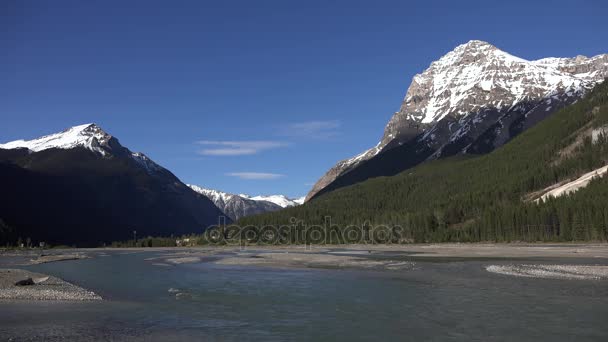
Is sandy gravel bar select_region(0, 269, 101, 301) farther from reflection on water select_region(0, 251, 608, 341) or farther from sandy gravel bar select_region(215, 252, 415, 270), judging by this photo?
sandy gravel bar select_region(215, 252, 415, 270)

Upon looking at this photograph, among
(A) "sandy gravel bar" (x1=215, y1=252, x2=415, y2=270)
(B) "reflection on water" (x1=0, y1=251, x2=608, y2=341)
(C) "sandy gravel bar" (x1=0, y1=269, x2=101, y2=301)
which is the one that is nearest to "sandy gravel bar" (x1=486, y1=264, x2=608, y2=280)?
(B) "reflection on water" (x1=0, y1=251, x2=608, y2=341)

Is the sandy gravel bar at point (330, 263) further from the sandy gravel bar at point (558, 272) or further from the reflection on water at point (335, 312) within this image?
the reflection on water at point (335, 312)

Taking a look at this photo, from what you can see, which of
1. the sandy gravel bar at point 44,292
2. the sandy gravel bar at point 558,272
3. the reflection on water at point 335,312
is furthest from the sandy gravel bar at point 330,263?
the sandy gravel bar at point 44,292

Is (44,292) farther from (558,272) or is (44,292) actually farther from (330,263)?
(558,272)

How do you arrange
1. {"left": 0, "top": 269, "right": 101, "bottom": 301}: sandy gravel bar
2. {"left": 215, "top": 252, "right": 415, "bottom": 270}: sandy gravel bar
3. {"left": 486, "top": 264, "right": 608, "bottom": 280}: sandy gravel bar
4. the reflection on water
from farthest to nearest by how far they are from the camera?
{"left": 215, "top": 252, "right": 415, "bottom": 270}: sandy gravel bar, {"left": 486, "top": 264, "right": 608, "bottom": 280}: sandy gravel bar, {"left": 0, "top": 269, "right": 101, "bottom": 301}: sandy gravel bar, the reflection on water

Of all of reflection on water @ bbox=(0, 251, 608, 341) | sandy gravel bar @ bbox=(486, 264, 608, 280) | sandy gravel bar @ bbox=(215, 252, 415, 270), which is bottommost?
reflection on water @ bbox=(0, 251, 608, 341)

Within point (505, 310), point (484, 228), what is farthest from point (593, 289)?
point (484, 228)

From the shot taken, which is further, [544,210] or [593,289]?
[544,210]

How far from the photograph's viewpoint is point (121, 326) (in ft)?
110

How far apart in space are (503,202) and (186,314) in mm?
182718

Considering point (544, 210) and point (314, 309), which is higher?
point (544, 210)

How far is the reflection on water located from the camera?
3109 centimetres

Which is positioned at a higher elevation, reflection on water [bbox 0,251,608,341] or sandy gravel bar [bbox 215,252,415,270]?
sandy gravel bar [bbox 215,252,415,270]

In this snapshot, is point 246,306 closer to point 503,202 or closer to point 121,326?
point 121,326
